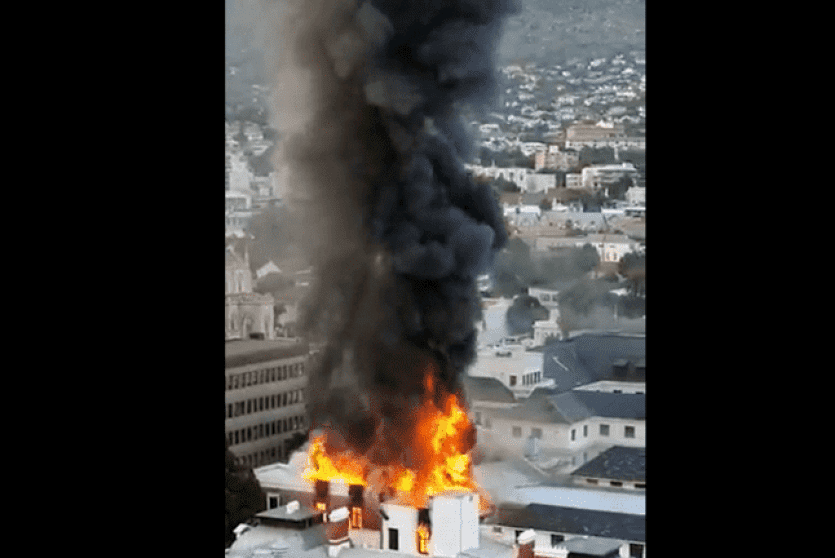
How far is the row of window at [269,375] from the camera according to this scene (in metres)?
8.34

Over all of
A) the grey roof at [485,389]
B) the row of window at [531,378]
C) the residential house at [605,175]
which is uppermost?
the residential house at [605,175]

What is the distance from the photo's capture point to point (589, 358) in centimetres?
751

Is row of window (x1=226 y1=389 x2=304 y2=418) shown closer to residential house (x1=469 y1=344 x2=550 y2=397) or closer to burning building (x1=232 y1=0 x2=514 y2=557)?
burning building (x1=232 y1=0 x2=514 y2=557)

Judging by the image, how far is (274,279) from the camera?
27.7ft

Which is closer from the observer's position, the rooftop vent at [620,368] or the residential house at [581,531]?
the rooftop vent at [620,368]

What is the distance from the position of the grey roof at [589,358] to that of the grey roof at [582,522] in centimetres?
67

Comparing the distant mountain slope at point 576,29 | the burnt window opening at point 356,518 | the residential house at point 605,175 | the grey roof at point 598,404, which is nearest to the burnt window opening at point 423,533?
the burnt window opening at point 356,518

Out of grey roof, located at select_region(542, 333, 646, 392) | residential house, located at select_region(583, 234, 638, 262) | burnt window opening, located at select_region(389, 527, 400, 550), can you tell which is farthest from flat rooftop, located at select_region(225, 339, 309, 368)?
residential house, located at select_region(583, 234, 638, 262)

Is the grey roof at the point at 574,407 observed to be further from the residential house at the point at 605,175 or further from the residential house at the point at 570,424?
the residential house at the point at 605,175

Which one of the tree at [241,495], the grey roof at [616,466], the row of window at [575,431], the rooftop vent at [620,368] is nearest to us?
the rooftop vent at [620,368]
